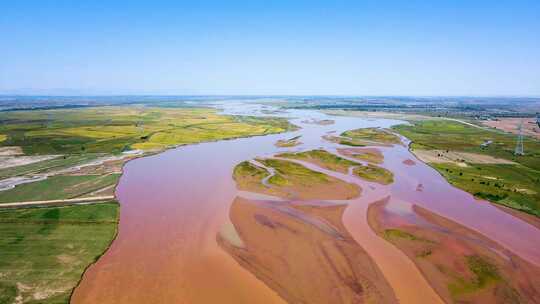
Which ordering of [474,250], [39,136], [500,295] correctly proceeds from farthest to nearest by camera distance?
[39,136] < [474,250] < [500,295]

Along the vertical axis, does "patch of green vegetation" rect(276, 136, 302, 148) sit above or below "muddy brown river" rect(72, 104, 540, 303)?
above

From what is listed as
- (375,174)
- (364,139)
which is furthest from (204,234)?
(364,139)

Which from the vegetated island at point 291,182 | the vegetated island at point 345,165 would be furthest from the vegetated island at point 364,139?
the vegetated island at point 291,182

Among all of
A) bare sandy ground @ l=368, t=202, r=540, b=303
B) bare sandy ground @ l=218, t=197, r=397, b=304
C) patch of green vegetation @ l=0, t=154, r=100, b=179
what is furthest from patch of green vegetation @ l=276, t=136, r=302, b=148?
bare sandy ground @ l=368, t=202, r=540, b=303

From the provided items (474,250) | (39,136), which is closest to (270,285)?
(474,250)

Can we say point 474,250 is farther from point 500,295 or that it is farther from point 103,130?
point 103,130

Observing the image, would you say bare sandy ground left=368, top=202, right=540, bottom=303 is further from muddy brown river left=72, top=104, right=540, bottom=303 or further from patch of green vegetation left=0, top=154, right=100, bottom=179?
patch of green vegetation left=0, top=154, right=100, bottom=179
